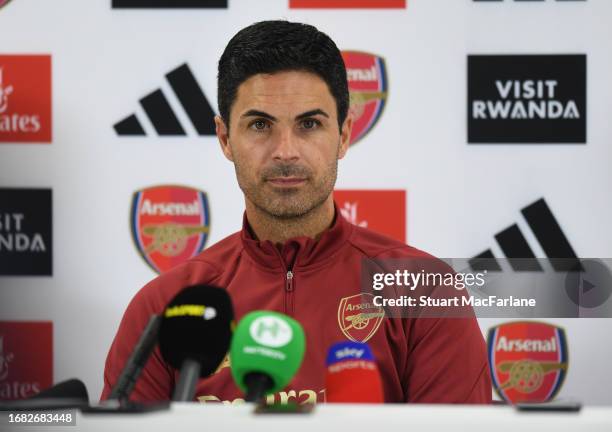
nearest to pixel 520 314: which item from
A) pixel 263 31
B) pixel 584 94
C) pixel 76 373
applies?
pixel 584 94

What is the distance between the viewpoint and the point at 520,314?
5.88ft

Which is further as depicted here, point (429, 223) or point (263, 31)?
point (429, 223)

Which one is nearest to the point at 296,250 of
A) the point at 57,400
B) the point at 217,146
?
the point at 217,146

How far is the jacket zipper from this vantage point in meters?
1.31

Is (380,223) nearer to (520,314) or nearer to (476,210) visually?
(476,210)

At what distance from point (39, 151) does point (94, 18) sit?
37 cm

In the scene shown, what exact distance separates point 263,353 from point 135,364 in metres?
0.12

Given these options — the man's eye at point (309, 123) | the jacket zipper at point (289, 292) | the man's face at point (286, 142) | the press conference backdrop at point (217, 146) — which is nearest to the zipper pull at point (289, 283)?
the jacket zipper at point (289, 292)

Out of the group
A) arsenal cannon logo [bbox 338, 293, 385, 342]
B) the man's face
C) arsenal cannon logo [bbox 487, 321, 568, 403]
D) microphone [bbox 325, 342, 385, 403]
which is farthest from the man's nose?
arsenal cannon logo [bbox 487, 321, 568, 403]

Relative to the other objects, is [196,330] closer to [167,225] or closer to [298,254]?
[298,254]

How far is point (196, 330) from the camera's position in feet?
2.22

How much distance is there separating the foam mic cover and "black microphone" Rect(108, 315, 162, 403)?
0.01 m

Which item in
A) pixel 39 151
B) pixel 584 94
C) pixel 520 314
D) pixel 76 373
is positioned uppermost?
pixel 584 94

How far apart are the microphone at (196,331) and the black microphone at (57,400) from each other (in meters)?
0.09
